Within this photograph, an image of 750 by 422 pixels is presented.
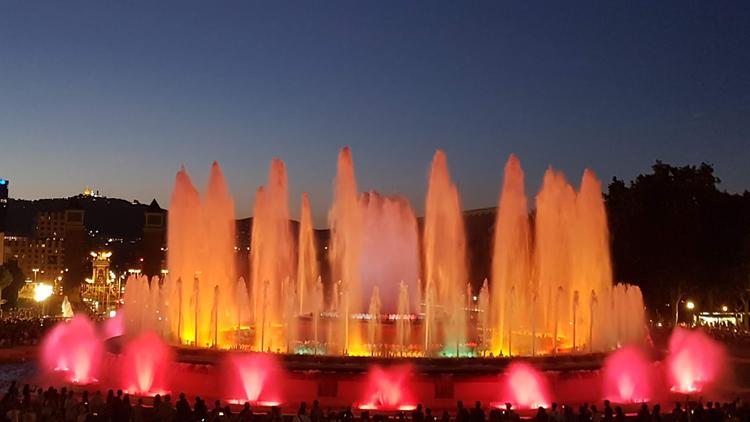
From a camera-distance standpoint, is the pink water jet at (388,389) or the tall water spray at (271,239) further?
the tall water spray at (271,239)

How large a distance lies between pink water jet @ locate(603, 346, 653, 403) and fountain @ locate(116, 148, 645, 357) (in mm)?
3626

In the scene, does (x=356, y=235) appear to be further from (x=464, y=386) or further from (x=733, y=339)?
(x=733, y=339)

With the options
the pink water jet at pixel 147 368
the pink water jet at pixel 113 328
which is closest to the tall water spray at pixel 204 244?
the pink water jet at pixel 113 328

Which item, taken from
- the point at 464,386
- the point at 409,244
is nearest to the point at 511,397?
the point at 464,386

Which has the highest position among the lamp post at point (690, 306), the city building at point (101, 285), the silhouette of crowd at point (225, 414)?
the city building at point (101, 285)

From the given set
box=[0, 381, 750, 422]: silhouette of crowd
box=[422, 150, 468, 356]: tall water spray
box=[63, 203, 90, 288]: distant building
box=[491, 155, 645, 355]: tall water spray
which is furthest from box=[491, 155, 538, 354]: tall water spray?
box=[63, 203, 90, 288]: distant building

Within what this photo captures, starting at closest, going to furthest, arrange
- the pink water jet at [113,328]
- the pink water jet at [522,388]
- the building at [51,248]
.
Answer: the pink water jet at [522,388] < the pink water jet at [113,328] < the building at [51,248]

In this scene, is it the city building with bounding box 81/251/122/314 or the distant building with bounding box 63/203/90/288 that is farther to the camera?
the distant building with bounding box 63/203/90/288

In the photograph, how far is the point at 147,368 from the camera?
68.9 feet

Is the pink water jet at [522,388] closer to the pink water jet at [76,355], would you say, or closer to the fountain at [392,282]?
the fountain at [392,282]

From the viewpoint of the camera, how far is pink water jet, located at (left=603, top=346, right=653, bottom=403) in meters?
20.4

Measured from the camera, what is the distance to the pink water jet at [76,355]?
2369 cm

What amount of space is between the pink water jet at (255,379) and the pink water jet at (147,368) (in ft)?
6.57

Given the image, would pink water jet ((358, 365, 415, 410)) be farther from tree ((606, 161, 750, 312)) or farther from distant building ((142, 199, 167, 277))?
distant building ((142, 199, 167, 277))
